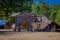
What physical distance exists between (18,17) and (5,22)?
253mm

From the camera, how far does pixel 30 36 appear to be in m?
2.56

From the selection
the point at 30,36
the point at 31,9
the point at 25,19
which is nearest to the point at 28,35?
the point at 30,36

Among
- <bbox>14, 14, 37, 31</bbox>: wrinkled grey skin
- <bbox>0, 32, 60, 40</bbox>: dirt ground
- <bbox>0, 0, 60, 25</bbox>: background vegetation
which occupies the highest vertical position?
<bbox>0, 0, 60, 25</bbox>: background vegetation

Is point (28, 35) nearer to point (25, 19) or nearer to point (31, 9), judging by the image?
point (25, 19)

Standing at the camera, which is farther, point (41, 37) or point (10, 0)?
point (10, 0)

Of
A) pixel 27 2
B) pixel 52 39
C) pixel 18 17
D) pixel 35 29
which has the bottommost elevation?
pixel 52 39

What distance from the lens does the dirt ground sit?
98.0 inches

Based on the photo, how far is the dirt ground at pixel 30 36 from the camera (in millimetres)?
2488

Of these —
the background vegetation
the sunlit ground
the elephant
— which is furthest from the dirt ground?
the background vegetation

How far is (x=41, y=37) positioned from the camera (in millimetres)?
2531

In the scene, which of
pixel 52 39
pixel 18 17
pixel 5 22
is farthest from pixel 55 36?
pixel 5 22

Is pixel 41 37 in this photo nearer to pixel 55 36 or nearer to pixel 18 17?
pixel 55 36

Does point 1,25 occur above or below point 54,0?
below

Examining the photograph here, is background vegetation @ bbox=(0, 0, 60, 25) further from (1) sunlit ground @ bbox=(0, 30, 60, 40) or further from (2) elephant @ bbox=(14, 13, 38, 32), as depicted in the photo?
(1) sunlit ground @ bbox=(0, 30, 60, 40)
